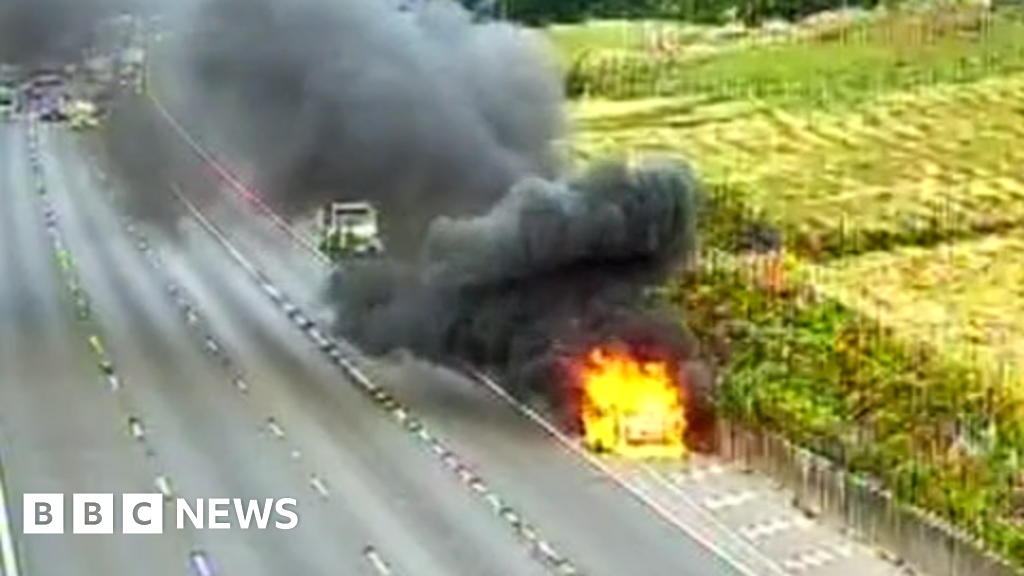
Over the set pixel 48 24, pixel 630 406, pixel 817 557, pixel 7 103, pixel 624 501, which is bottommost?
pixel 817 557

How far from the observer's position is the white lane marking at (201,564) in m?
38.4

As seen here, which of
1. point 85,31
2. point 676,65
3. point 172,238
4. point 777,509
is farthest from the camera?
point 676,65

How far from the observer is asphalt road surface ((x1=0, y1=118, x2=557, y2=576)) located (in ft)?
130

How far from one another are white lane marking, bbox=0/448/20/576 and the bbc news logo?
34 centimetres

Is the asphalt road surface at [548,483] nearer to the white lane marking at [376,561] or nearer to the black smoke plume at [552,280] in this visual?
the black smoke plume at [552,280]

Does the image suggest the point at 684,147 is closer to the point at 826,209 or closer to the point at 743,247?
the point at 826,209

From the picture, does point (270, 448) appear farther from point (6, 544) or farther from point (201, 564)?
point (201, 564)

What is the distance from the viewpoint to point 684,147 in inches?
3172

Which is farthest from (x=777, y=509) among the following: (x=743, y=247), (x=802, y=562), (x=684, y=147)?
(x=684, y=147)

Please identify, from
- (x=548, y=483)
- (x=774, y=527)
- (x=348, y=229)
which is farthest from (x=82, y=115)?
(x=774, y=527)

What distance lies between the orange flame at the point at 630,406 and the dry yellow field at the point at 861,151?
51.0 feet

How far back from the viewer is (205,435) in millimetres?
47719

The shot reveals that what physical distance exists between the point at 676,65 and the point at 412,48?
140 ft

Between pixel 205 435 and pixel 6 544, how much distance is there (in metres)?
8.01
